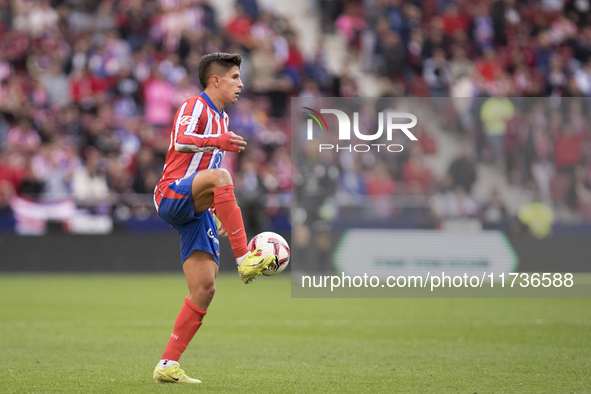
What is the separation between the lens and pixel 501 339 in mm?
8891

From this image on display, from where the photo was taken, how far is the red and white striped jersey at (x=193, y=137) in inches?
233

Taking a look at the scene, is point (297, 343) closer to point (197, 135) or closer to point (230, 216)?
point (230, 216)

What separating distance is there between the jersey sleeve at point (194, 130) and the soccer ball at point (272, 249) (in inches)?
29.2

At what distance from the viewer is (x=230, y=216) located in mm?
5926

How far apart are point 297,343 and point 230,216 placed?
10.5 feet

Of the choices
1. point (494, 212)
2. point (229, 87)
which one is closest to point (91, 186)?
point (494, 212)

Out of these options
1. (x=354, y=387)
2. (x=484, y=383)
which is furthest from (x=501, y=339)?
(x=354, y=387)

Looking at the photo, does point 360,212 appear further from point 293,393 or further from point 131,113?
point 293,393

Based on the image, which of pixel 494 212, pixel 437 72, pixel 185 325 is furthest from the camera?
pixel 437 72

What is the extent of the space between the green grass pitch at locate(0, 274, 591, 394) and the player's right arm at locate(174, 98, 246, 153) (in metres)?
1.70

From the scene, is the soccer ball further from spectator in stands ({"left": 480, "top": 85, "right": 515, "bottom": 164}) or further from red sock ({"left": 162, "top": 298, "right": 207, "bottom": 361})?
spectator in stands ({"left": 480, "top": 85, "right": 515, "bottom": 164})

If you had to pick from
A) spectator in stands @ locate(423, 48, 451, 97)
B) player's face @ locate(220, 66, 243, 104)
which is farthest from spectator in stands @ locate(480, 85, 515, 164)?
player's face @ locate(220, 66, 243, 104)

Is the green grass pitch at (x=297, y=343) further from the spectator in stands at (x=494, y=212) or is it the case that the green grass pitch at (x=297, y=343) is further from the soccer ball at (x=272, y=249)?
the spectator in stands at (x=494, y=212)

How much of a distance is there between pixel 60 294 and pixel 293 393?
29.2 feet
